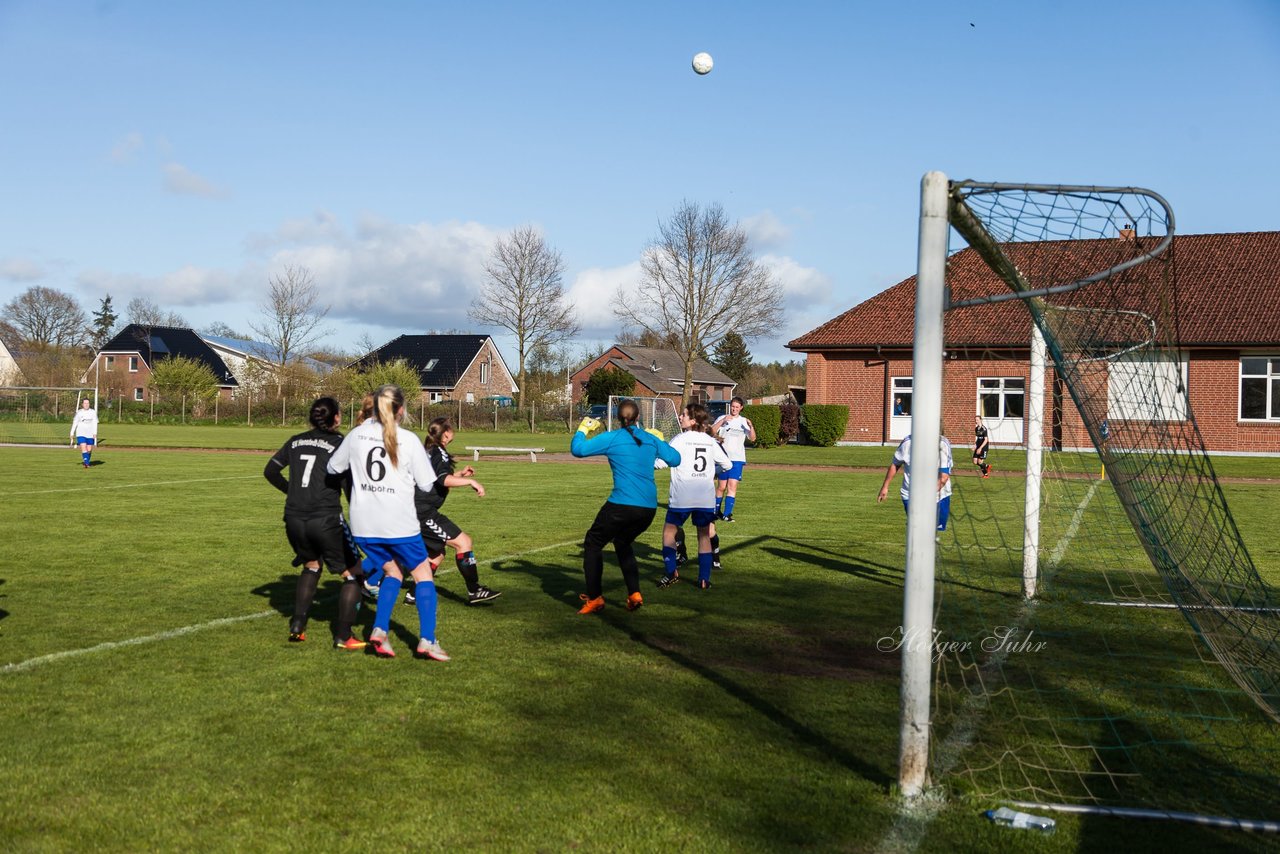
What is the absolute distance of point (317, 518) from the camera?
754 cm

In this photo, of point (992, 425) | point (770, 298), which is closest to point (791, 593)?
point (992, 425)

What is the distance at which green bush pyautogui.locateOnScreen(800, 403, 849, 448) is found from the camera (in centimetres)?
3969

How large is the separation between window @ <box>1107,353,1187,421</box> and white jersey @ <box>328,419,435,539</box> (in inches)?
173

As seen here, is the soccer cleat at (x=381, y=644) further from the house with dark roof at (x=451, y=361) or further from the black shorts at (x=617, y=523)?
the house with dark roof at (x=451, y=361)

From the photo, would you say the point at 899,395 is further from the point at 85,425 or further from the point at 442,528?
Result: the point at 442,528

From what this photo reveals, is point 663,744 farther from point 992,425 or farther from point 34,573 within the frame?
point 992,425

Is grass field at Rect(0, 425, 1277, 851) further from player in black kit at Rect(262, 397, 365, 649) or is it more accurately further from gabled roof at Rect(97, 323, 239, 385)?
gabled roof at Rect(97, 323, 239, 385)

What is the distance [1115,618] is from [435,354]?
7667 centimetres

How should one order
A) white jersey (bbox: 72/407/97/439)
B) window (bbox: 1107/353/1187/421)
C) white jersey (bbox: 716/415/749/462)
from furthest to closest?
1. white jersey (bbox: 72/407/97/439)
2. white jersey (bbox: 716/415/749/462)
3. window (bbox: 1107/353/1187/421)

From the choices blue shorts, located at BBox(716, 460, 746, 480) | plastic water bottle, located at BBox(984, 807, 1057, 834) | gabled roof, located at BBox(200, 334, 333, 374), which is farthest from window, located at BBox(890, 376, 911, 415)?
gabled roof, located at BBox(200, 334, 333, 374)

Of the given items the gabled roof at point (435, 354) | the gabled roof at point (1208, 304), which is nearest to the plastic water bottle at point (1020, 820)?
the gabled roof at point (1208, 304)

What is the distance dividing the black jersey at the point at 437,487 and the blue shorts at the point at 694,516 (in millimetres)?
2317

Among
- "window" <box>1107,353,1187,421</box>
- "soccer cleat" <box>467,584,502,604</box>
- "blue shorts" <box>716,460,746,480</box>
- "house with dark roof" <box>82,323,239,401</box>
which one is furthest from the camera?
"house with dark roof" <box>82,323,239,401</box>

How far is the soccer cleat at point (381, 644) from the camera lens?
716cm
